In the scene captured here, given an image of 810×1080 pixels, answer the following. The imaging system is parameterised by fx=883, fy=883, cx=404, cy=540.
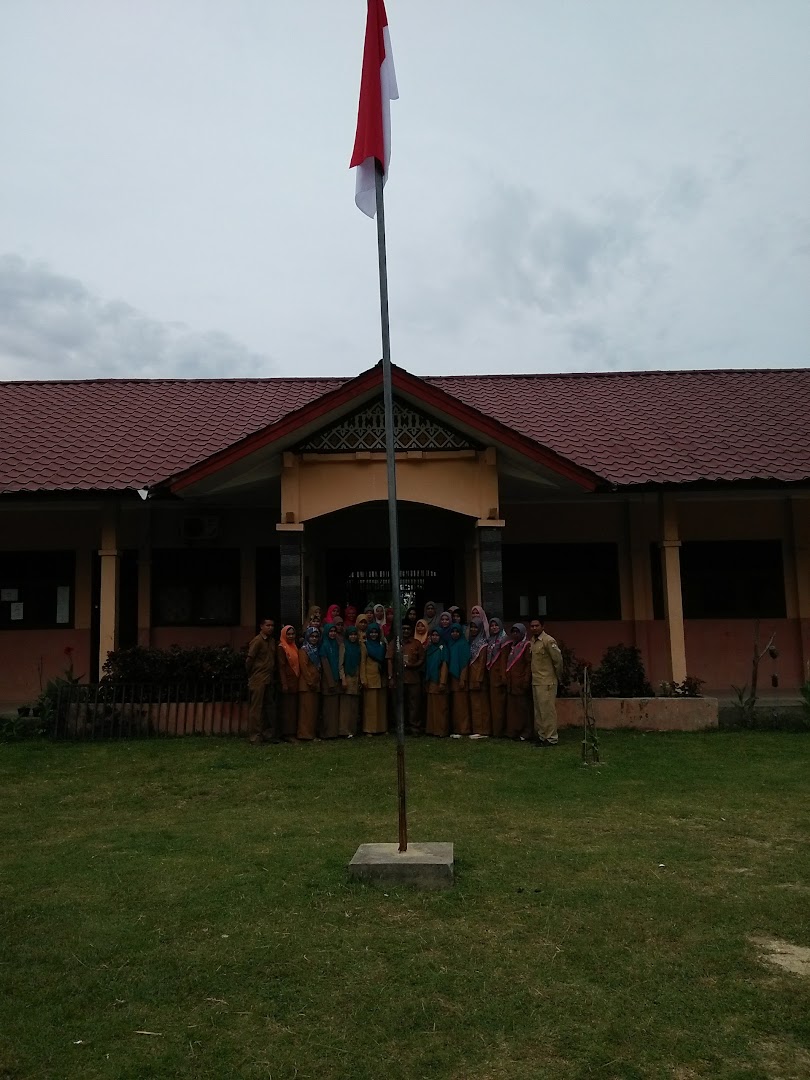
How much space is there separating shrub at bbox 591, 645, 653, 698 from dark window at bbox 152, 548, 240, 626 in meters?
5.85

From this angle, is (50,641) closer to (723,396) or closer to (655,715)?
(655,715)

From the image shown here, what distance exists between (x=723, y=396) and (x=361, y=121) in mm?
12161

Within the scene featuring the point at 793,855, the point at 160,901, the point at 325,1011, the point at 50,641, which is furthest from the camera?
the point at 50,641

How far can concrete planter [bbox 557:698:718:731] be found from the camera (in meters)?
10.8

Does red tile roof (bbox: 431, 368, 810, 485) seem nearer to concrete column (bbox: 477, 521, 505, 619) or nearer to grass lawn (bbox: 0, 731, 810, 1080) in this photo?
Answer: concrete column (bbox: 477, 521, 505, 619)

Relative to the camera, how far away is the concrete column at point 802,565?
13.6 m

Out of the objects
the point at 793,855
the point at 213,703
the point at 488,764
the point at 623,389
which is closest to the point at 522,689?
the point at 488,764

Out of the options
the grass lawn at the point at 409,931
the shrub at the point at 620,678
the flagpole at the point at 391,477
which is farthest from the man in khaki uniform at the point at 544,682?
the flagpole at the point at 391,477

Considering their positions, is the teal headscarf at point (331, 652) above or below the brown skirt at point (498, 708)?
above

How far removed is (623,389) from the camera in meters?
17.1

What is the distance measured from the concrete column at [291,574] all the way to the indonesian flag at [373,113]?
5662 mm

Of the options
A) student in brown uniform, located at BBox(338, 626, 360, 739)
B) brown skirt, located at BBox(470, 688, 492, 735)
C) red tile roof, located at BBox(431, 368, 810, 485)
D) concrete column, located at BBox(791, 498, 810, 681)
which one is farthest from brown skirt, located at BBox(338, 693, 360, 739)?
concrete column, located at BBox(791, 498, 810, 681)

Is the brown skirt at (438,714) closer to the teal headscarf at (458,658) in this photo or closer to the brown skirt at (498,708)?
the teal headscarf at (458,658)

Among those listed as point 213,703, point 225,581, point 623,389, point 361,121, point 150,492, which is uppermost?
point 623,389
